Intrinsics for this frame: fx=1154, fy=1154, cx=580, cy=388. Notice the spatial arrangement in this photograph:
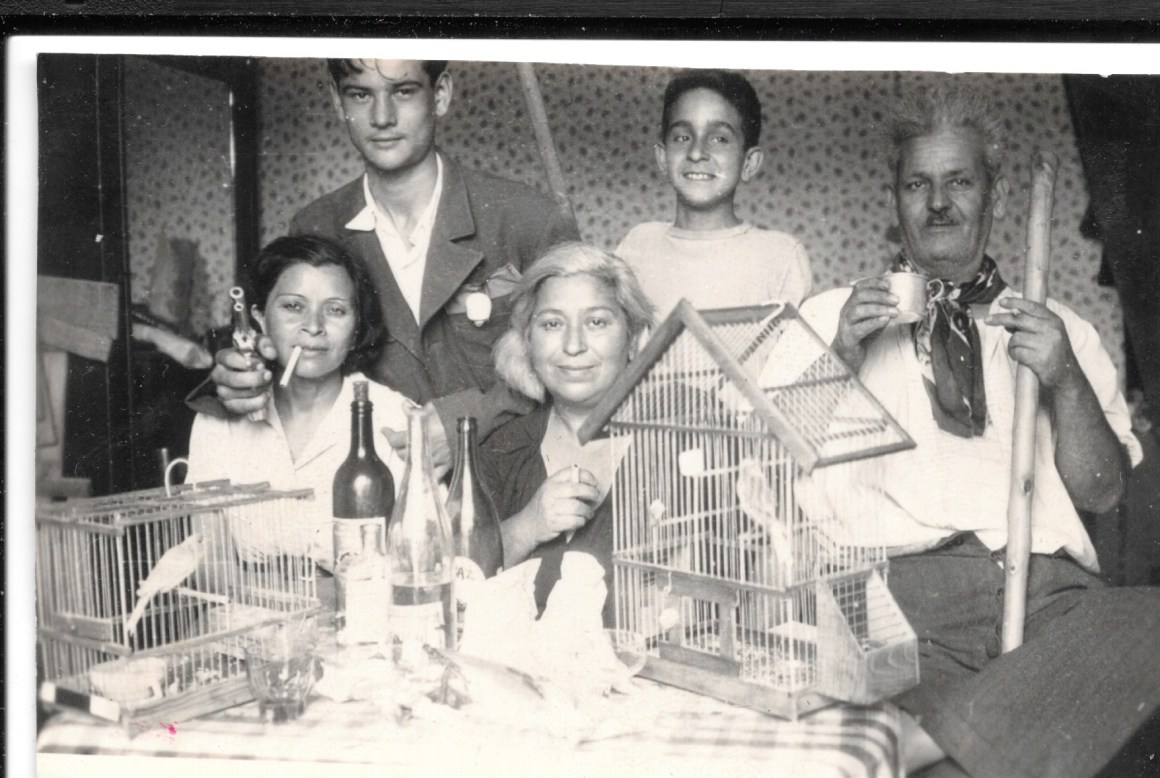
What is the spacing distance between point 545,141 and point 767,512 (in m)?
0.68

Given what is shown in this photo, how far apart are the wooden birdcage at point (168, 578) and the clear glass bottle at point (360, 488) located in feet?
0.17

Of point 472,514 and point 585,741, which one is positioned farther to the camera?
point 472,514

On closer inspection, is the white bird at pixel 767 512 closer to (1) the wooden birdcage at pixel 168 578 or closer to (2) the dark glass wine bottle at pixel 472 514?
(2) the dark glass wine bottle at pixel 472 514

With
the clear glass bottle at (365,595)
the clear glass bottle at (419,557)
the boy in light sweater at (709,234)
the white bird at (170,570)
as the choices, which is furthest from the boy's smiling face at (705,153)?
the white bird at (170,570)

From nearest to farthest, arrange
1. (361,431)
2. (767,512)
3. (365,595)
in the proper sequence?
(767,512) → (365,595) → (361,431)

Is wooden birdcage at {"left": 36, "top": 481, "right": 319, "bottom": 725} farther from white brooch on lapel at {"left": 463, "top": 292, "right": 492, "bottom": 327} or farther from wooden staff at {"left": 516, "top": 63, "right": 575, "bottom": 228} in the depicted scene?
wooden staff at {"left": 516, "top": 63, "right": 575, "bottom": 228}

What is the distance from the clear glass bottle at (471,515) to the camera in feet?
6.00

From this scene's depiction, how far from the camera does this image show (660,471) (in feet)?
5.82

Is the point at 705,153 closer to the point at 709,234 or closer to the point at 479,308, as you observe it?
the point at 709,234

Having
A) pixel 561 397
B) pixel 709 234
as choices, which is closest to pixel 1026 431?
pixel 709 234

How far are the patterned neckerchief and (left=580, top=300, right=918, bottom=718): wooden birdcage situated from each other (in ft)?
0.38

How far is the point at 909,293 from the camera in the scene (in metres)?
1.78

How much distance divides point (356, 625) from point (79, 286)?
73 cm

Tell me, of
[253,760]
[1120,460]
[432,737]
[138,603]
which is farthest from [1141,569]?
[138,603]
